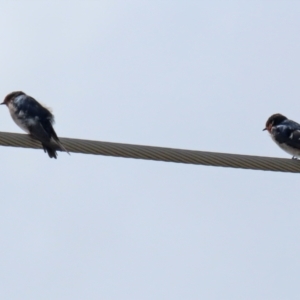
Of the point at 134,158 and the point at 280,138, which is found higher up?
the point at 134,158

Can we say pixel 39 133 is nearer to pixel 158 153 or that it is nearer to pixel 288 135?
pixel 158 153

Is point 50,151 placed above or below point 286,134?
above

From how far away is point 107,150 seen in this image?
8.56m

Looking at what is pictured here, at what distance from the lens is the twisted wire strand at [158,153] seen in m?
8.55

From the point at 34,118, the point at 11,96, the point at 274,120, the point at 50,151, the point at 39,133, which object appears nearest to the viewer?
the point at 50,151

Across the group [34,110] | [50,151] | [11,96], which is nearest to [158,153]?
[50,151]

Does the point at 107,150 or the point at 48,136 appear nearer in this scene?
the point at 107,150

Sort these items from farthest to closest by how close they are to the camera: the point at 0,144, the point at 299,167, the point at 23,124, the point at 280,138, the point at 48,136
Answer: the point at 280,138, the point at 23,124, the point at 48,136, the point at 299,167, the point at 0,144

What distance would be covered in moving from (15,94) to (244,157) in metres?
4.32

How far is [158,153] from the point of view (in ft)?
28.3

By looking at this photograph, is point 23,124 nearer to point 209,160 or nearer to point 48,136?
point 48,136

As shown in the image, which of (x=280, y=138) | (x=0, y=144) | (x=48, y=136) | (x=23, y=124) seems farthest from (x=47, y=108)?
(x=0, y=144)

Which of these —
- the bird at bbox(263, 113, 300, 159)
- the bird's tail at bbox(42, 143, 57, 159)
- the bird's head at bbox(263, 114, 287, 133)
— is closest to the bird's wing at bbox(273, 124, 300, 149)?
the bird at bbox(263, 113, 300, 159)

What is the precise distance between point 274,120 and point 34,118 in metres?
3.16
